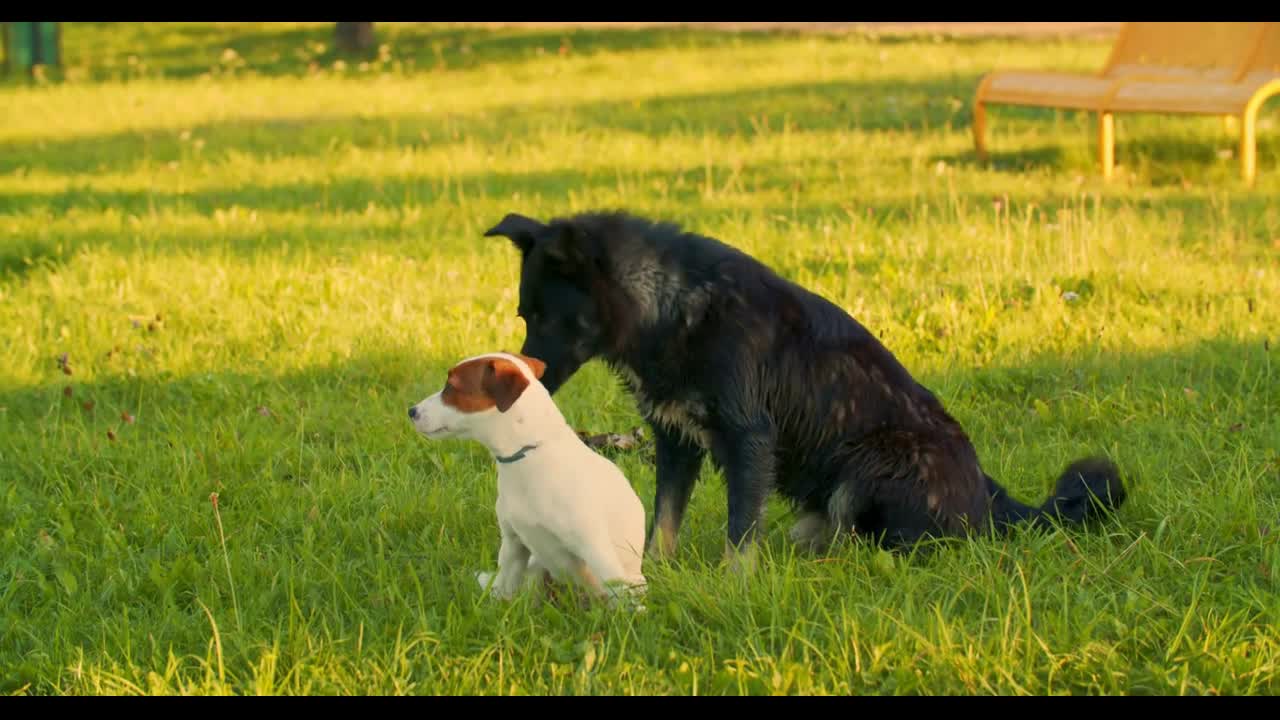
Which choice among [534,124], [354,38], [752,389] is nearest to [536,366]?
[752,389]

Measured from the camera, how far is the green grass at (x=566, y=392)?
3.67 metres

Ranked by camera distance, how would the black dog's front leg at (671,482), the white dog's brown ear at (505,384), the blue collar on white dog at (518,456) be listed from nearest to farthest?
1. the white dog's brown ear at (505,384)
2. the blue collar on white dog at (518,456)
3. the black dog's front leg at (671,482)

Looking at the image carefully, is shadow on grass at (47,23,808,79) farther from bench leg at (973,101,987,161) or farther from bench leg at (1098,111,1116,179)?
bench leg at (1098,111,1116,179)

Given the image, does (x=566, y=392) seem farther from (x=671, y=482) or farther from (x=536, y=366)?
(x=536, y=366)

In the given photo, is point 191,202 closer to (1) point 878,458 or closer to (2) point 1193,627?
(1) point 878,458

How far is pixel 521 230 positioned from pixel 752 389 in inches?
33.1

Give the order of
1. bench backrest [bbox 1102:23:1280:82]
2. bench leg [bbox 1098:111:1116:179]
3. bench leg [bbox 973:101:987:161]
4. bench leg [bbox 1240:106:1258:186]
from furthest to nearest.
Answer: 1. bench backrest [bbox 1102:23:1280:82]
2. bench leg [bbox 973:101:987:161]
3. bench leg [bbox 1098:111:1116:179]
4. bench leg [bbox 1240:106:1258:186]

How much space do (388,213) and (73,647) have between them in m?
6.03

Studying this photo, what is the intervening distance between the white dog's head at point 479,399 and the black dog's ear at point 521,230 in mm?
478

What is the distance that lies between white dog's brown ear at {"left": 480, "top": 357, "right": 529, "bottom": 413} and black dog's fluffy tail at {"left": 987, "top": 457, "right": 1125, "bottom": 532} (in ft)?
5.58

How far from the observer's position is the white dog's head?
360cm

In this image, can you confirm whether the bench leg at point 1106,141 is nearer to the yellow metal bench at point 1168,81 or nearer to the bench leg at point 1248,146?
the yellow metal bench at point 1168,81

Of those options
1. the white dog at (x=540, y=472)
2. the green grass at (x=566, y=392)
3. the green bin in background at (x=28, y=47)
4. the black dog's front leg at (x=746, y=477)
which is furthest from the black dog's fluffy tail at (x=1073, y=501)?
the green bin in background at (x=28, y=47)

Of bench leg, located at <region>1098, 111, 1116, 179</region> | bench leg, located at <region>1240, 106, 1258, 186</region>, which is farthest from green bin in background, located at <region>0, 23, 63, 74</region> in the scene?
bench leg, located at <region>1240, 106, 1258, 186</region>
